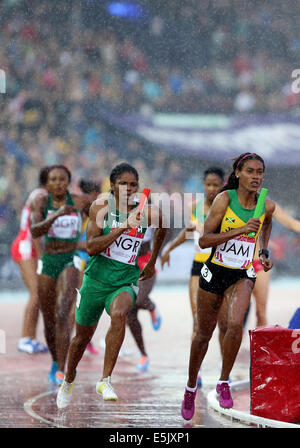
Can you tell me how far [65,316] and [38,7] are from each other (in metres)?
12.6

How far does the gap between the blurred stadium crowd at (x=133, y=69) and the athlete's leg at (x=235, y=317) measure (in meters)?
11.3

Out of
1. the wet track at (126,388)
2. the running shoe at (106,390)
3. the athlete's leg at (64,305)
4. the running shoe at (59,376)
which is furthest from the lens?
the running shoe at (59,376)

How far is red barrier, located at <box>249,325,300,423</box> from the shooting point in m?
5.70

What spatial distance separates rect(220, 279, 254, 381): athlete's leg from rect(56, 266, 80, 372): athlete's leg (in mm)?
2172

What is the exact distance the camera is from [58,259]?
298 inches

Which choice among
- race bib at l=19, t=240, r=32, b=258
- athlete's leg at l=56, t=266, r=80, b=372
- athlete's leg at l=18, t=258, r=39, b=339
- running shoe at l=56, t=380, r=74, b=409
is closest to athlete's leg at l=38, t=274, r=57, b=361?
athlete's leg at l=56, t=266, r=80, b=372

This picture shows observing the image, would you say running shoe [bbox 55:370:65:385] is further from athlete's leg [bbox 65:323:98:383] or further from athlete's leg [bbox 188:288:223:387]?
athlete's leg [bbox 188:288:223:387]

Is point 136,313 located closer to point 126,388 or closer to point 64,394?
point 126,388

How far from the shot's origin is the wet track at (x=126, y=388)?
5.89m

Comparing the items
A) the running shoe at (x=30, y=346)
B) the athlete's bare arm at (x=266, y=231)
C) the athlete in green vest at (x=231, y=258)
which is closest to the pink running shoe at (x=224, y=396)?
the athlete in green vest at (x=231, y=258)

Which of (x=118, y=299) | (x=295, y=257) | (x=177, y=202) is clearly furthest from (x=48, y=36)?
(x=118, y=299)

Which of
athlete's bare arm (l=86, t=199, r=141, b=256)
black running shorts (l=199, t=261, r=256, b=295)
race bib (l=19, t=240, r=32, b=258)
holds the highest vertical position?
athlete's bare arm (l=86, t=199, r=141, b=256)

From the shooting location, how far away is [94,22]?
62.4 ft

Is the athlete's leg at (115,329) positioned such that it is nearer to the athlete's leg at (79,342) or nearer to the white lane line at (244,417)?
the athlete's leg at (79,342)
